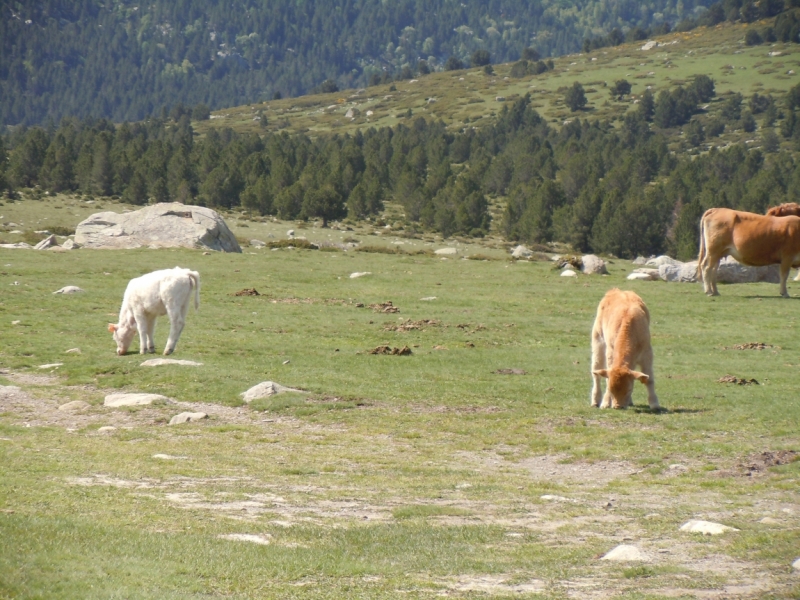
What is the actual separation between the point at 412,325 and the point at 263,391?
11.0m

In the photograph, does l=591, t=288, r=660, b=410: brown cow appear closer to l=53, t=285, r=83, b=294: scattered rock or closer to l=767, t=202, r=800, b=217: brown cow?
l=767, t=202, r=800, b=217: brown cow

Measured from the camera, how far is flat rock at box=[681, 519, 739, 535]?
424 inches

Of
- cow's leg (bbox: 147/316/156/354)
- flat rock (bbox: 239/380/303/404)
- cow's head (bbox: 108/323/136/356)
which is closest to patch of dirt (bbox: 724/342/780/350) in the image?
flat rock (bbox: 239/380/303/404)

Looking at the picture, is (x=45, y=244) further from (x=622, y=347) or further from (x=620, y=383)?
(x=622, y=347)

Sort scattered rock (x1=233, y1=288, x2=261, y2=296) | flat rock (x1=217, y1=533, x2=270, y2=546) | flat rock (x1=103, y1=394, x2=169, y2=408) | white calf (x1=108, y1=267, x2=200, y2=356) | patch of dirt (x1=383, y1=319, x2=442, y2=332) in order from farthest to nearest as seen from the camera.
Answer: scattered rock (x1=233, y1=288, x2=261, y2=296) < patch of dirt (x1=383, y1=319, x2=442, y2=332) < white calf (x1=108, y1=267, x2=200, y2=356) < flat rock (x1=103, y1=394, x2=169, y2=408) < flat rock (x1=217, y1=533, x2=270, y2=546)

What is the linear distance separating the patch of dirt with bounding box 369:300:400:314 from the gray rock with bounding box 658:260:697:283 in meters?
15.2

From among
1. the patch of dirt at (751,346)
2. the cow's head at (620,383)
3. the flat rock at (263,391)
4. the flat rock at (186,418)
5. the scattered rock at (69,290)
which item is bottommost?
the patch of dirt at (751,346)

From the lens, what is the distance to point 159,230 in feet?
175

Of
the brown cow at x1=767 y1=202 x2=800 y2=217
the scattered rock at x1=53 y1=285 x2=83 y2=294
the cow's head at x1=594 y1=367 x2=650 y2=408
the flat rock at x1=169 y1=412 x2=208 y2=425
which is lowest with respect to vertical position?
the flat rock at x1=169 y1=412 x2=208 y2=425

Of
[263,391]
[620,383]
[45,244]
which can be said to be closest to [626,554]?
[620,383]

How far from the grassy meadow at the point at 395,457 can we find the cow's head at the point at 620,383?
0.55 metres

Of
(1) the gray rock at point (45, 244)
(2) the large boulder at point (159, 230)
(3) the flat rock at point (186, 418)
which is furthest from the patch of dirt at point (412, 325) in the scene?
(1) the gray rock at point (45, 244)

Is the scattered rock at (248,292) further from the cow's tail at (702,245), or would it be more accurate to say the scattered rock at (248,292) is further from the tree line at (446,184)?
the tree line at (446,184)

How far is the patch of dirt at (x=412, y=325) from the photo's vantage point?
3083 centimetres
